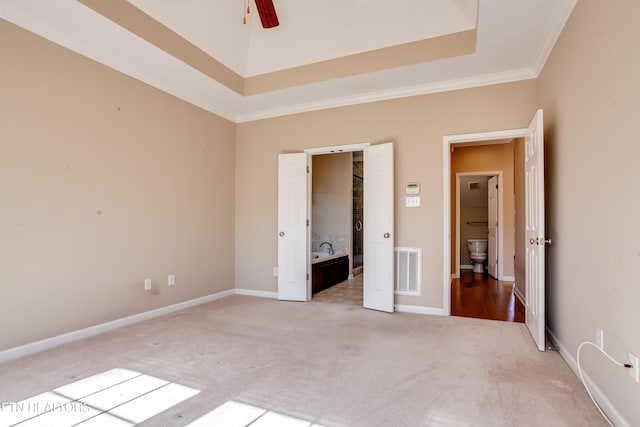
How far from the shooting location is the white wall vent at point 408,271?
13.2 ft

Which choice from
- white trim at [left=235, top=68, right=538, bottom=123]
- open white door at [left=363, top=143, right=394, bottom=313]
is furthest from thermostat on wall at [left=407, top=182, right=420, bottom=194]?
white trim at [left=235, top=68, right=538, bottom=123]

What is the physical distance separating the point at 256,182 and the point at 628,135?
422cm

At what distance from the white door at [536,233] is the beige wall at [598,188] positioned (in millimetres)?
145

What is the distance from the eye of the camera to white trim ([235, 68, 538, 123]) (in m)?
3.69

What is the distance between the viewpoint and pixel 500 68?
3.60 meters

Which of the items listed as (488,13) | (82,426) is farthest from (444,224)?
(82,426)

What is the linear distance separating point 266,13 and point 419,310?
3807 millimetres

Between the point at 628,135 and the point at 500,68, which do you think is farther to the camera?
the point at 500,68

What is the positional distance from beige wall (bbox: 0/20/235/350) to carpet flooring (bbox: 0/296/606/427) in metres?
0.40

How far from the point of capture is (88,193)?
3.18 metres

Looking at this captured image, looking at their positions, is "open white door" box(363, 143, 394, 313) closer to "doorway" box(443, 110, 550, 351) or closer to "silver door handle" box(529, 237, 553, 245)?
"doorway" box(443, 110, 550, 351)

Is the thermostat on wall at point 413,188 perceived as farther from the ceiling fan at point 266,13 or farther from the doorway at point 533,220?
the ceiling fan at point 266,13

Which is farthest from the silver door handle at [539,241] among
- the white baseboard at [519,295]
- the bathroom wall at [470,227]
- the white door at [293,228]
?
the bathroom wall at [470,227]

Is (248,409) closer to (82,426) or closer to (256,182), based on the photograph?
(82,426)
